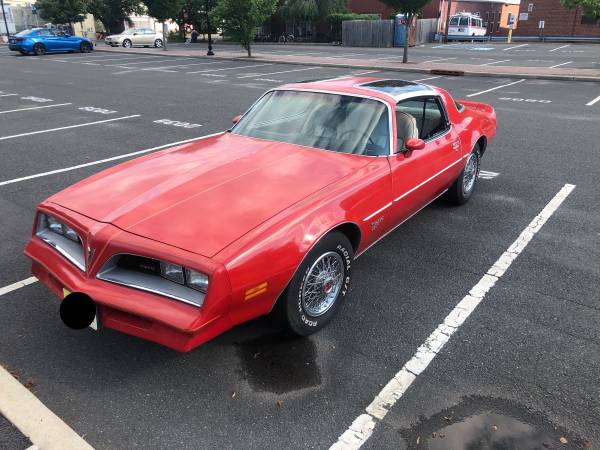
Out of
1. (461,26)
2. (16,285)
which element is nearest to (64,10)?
(461,26)

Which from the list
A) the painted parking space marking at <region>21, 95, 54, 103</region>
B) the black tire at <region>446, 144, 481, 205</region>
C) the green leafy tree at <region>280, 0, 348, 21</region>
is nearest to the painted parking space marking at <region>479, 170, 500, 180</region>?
the black tire at <region>446, 144, 481, 205</region>

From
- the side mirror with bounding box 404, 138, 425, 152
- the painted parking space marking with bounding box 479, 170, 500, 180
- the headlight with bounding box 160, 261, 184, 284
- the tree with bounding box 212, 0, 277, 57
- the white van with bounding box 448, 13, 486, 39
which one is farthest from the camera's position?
the white van with bounding box 448, 13, 486, 39

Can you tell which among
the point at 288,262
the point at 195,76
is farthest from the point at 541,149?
the point at 195,76

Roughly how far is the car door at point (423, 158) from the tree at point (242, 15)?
853 inches

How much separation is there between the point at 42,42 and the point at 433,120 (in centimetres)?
3022

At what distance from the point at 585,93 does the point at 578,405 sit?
1439 centimetres

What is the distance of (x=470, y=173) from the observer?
5.76 metres

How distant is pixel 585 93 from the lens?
1448cm

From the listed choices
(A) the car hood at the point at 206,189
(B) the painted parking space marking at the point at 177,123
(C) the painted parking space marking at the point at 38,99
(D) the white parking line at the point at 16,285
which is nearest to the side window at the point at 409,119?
(A) the car hood at the point at 206,189

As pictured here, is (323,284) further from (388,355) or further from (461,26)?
(461,26)

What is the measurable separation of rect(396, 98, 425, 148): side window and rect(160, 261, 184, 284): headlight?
2.26m

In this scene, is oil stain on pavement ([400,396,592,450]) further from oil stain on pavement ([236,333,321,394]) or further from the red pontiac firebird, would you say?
the red pontiac firebird

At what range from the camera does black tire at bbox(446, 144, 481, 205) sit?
18.1 feet

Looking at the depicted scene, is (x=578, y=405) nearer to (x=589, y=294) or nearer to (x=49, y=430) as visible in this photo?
(x=589, y=294)
